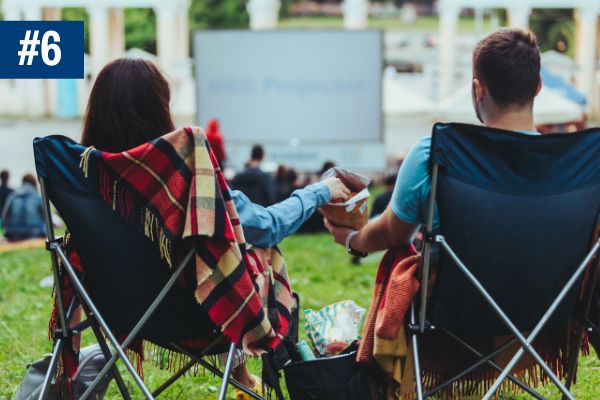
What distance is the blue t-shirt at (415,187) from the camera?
3182mm

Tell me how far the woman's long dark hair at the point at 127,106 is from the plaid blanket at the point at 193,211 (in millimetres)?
196

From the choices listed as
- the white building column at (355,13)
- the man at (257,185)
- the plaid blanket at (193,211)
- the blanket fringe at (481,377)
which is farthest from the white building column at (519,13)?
the plaid blanket at (193,211)

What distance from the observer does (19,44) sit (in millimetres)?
5633

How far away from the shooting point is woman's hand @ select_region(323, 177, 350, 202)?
3453 mm

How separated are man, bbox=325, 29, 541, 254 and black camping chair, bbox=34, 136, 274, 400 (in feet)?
2.26

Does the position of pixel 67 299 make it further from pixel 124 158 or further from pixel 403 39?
pixel 403 39

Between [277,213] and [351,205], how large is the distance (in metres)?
0.33

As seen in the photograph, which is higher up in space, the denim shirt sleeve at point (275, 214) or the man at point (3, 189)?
the denim shirt sleeve at point (275, 214)

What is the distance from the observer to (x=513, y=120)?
10.6 ft

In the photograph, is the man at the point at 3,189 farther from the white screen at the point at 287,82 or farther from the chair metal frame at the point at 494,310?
the chair metal frame at the point at 494,310

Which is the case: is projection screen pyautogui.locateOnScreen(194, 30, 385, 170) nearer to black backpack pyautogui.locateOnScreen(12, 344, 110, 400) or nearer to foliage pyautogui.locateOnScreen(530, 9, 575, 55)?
black backpack pyautogui.locateOnScreen(12, 344, 110, 400)

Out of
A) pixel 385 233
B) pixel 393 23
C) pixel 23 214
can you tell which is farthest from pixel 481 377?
pixel 393 23

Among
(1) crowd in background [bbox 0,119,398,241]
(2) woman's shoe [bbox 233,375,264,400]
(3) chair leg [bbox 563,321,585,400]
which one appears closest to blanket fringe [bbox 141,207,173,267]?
(2) woman's shoe [bbox 233,375,264,400]

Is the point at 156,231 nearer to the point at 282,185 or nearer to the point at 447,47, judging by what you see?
the point at 282,185
